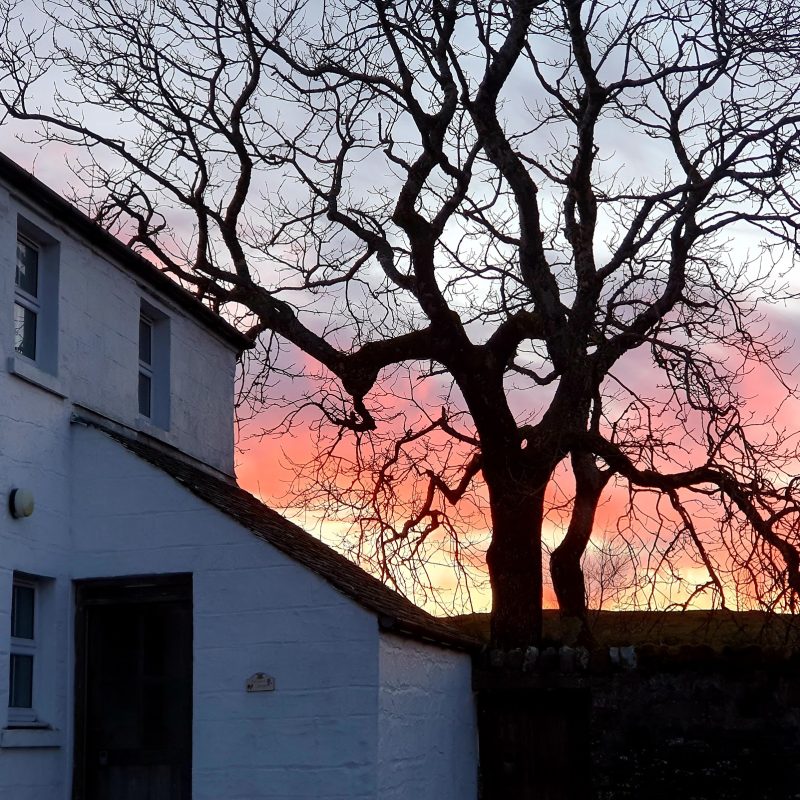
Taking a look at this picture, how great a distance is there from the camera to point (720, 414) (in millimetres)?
15648

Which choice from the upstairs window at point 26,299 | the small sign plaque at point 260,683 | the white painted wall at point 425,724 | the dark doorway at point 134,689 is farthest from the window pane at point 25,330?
the white painted wall at point 425,724

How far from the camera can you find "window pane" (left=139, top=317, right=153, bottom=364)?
13.5 metres

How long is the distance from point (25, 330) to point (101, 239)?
140 cm

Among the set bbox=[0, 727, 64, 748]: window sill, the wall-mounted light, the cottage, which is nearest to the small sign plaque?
the cottage

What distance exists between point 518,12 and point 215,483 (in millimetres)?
7870

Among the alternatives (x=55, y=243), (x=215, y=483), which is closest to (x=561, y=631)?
(x=215, y=483)

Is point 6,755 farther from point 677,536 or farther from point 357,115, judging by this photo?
point 357,115

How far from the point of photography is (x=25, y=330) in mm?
10914

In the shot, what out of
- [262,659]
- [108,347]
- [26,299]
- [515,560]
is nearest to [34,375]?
[26,299]

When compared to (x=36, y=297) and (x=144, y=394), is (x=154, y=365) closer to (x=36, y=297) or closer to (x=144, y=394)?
(x=144, y=394)

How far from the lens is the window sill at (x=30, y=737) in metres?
9.62

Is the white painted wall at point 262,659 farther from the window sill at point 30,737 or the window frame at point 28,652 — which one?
the window sill at point 30,737

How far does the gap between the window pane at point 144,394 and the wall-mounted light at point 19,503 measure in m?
3.35

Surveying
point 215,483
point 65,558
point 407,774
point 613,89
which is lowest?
point 407,774
